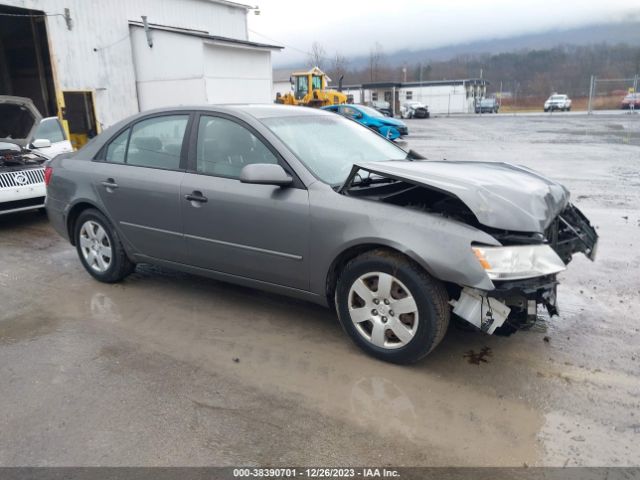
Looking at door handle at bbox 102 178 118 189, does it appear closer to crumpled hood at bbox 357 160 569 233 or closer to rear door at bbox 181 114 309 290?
rear door at bbox 181 114 309 290

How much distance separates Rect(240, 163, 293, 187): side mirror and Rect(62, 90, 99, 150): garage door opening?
14408mm

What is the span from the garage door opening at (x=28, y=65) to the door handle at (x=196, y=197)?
1664 cm

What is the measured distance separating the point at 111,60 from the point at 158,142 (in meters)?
14.2

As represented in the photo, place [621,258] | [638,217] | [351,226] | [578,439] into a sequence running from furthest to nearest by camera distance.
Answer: [638,217]
[621,258]
[351,226]
[578,439]

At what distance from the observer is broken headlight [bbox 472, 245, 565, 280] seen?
299 centimetres

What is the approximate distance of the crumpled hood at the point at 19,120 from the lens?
28.5 ft

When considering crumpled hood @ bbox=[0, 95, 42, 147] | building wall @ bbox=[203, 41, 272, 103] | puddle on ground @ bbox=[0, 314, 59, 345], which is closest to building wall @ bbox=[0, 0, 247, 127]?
building wall @ bbox=[203, 41, 272, 103]

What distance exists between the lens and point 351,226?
339 cm

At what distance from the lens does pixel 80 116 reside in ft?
54.1

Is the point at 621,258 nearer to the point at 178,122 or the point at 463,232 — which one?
the point at 463,232

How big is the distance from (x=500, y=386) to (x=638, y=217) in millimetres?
5220

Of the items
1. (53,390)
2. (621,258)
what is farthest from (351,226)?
(621,258)

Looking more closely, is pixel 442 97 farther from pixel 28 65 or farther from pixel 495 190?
pixel 495 190

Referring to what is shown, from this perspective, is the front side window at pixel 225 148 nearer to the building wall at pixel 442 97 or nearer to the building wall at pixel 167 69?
the building wall at pixel 167 69
